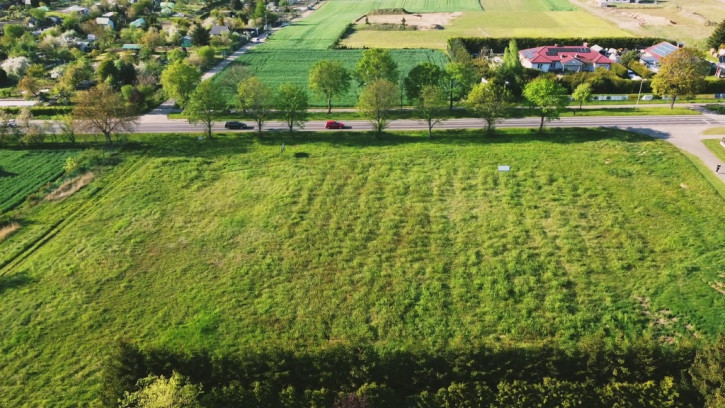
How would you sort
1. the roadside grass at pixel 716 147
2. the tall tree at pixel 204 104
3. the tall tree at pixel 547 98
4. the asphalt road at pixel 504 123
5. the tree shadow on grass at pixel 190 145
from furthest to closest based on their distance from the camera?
1. the asphalt road at pixel 504 123
2. the tall tree at pixel 547 98
3. the tall tree at pixel 204 104
4. the tree shadow on grass at pixel 190 145
5. the roadside grass at pixel 716 147

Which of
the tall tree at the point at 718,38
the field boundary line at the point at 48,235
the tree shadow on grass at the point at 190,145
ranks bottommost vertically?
the field boundary line at the point at 48,235

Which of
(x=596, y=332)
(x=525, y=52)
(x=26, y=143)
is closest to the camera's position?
(x=596, y=332)

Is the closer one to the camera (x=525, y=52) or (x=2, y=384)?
(x=2, y=384)

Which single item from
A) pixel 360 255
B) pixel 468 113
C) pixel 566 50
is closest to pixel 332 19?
pixel 566 50

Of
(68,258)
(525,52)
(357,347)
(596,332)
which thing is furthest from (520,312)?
(525,52)

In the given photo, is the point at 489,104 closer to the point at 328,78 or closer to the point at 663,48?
the point at 328,78

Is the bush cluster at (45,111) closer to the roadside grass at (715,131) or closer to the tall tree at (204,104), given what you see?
the tall tree at (204,104)

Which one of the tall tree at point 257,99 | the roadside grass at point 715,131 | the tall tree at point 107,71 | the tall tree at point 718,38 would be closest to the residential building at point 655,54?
the tall tree at point 718,38

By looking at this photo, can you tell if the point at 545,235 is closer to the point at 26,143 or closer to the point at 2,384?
the point at 2,384
